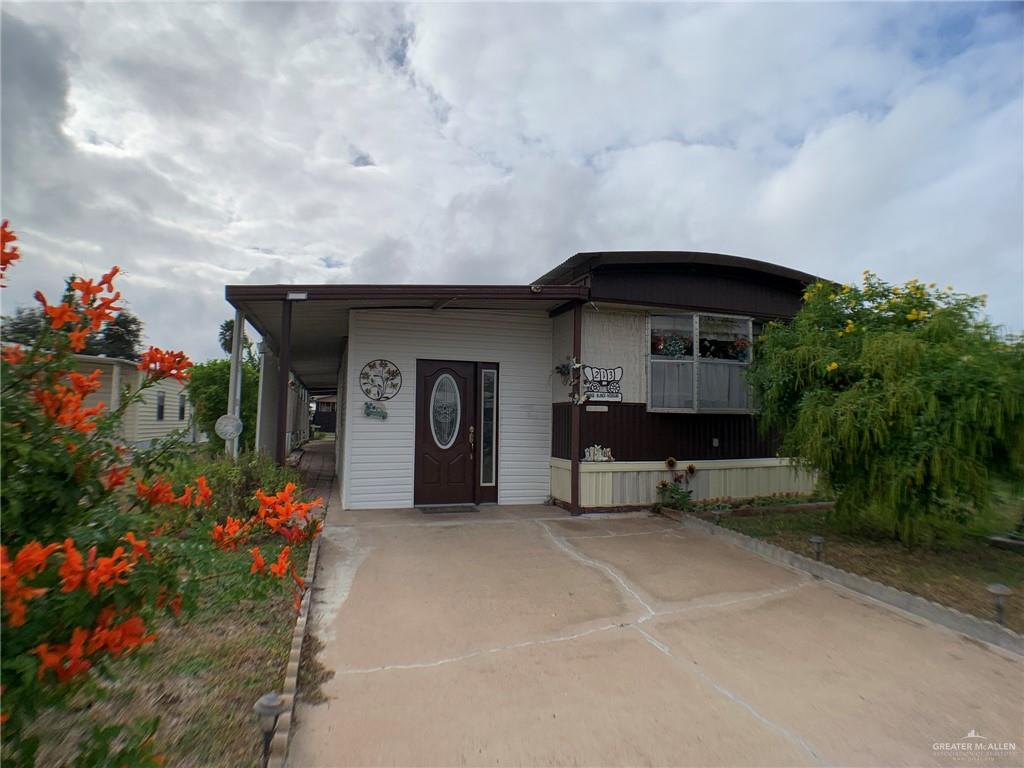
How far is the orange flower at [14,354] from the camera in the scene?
57.2 inches

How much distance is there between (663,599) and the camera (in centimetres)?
446

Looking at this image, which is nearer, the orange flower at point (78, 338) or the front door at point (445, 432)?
the orange flower at point (78, 338)

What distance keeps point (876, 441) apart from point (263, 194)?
8496 millimetres

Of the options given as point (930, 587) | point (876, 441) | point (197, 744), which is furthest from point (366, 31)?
point (930, 587)

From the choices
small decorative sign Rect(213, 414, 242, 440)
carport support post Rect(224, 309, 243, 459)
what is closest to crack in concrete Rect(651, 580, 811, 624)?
small decorative sign Rect(213, 414, 242, 440)

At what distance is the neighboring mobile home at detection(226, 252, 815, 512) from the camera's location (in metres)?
7.61

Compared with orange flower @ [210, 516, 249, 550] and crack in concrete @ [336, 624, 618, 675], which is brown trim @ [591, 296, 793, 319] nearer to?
crack in concrete @ [336, 624, 618, 675]

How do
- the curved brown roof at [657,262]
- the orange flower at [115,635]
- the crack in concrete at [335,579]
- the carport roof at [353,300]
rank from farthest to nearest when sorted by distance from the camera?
the curved brown roof at [657,262], the carport roof at [353,300], the crack in concrete at [335,579], the orange flower at [115,635]

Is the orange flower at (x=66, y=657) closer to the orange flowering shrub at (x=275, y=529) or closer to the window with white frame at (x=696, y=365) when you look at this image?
the orange flowering shrub at (x=275, y=529)

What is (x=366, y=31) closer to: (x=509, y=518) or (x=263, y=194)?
(x=263, y=194)

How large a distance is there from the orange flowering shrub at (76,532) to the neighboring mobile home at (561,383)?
5.63 m

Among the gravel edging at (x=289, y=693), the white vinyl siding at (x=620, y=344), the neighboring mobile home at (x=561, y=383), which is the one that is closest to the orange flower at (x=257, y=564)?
the gravel edging at (x=289, y=693)

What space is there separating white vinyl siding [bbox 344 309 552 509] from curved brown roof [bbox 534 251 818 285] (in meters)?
0.93

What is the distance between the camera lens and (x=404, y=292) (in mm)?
6730
